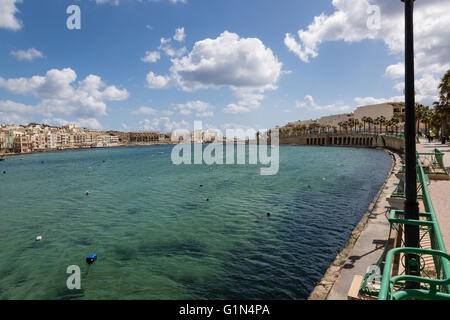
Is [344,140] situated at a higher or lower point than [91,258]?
higher

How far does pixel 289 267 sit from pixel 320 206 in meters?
10.3

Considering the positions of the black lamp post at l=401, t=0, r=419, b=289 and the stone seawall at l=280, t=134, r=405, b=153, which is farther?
the stone seawall at l=280, t=134, r=405, b=153

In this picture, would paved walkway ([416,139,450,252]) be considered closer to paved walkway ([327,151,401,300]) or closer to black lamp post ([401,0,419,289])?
paved walkway ([327,151,401,300])

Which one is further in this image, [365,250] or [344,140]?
[344,140]

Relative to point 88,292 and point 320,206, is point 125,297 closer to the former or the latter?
point 88,292

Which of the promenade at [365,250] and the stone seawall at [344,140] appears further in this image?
the stone seawall at [344,140]

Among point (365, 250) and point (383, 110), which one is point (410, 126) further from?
point (383, 110)

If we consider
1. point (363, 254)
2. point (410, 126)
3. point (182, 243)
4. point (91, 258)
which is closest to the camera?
point (410, 126)

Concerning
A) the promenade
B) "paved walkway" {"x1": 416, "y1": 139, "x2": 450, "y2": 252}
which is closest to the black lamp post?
the promenade

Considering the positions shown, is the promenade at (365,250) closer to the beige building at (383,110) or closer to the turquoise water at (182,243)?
the turquoise water at (182,243)

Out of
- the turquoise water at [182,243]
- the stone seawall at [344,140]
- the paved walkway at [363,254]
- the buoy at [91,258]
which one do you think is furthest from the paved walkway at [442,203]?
the stone seawall at [344,140]

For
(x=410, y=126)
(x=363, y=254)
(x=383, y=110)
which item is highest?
(x=383, y=110)

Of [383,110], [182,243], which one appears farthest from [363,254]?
[383,110]

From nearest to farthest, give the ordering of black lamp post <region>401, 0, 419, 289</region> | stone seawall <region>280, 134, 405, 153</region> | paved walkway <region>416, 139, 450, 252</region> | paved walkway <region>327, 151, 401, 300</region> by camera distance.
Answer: black lamp post <region>401, 0, 419, 289</region>
paved walkway <region>327, 151, 401, 300</region>
paved walkway <region>416, 139, 450, 252</region>
stone seawall <region>280, 134, 405, 153</region>
